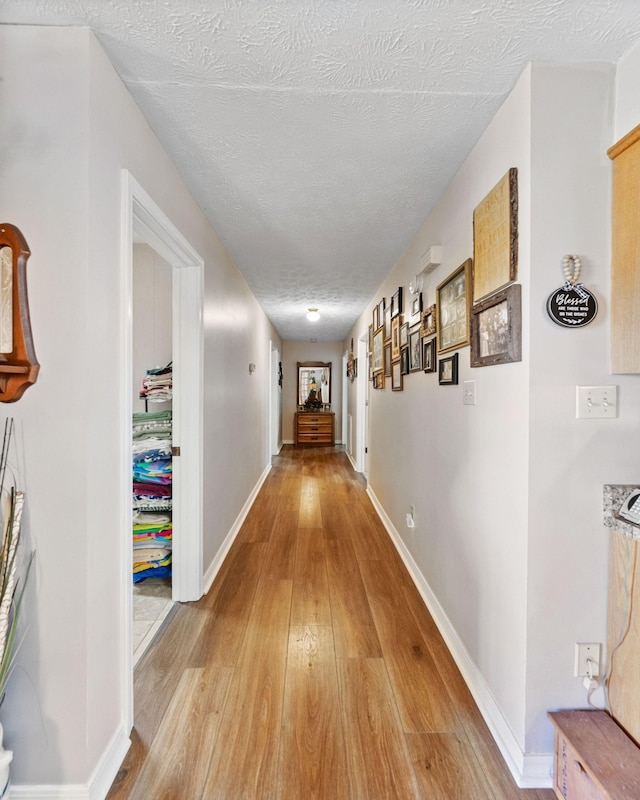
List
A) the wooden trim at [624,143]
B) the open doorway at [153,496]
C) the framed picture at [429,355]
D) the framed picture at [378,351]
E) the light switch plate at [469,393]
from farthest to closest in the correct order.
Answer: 1. the framed picture at [378,351]
2. the open doorway at [153,496]
3. the framed picture at [429,355]
4. the light switch plate at [469,393]
5. the wooden trim at [624,143]

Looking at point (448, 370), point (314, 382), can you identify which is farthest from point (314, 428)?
point (448, 370)

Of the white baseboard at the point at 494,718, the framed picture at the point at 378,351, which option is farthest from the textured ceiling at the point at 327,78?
the white baseboard at the point at 494,718

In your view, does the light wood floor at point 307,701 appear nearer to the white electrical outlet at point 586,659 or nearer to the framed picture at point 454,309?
the white electrical outlet at point 586,659

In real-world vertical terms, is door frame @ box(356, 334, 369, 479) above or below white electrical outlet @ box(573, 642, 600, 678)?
above

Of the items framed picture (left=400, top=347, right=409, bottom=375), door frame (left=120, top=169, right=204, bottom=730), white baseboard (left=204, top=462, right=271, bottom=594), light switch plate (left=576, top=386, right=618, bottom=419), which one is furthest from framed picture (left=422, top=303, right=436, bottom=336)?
white baseboard (left=204, top=462, right=271, bottom=594)

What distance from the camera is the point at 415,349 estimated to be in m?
2.58

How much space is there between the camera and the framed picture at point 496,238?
1.32 metres

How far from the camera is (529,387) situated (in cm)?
125

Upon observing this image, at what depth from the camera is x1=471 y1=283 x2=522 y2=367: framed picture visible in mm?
1308

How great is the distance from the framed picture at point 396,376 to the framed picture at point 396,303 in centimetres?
39

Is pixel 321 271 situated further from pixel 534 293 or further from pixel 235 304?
pixel 534 293

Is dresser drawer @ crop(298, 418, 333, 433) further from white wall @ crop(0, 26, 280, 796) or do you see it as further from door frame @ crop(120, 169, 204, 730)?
white wall @ crop(0, 26, 280, 796)

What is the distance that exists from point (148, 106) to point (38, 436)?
4.05ft

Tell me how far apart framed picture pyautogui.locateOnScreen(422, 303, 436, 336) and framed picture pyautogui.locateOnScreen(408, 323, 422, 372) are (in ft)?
0.37
